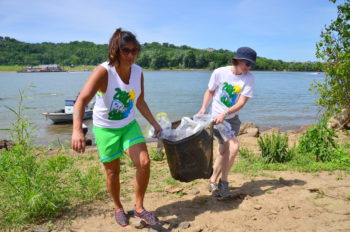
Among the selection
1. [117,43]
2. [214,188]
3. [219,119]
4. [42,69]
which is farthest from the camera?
[42,69]

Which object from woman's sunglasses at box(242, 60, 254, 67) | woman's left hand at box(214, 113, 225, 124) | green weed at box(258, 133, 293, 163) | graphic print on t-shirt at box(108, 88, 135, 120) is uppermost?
woman's sunglasses at box(242, 60, 254, 67)

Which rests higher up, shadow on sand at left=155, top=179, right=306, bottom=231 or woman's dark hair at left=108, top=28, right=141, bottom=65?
woman's dark hair at left=108, top=28, right=141, bottom=65

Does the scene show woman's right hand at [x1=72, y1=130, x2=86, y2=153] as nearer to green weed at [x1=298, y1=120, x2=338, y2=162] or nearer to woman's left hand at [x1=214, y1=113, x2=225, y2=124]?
woman's left hand at [x1=214, y1=113, x2=225, y2=124]

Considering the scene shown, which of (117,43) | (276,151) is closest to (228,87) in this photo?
(117,43)

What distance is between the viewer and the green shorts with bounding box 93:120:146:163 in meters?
3.08

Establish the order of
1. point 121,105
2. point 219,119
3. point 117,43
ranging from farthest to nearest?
1. point 219,119
2. point 121,105
3. point 117,43

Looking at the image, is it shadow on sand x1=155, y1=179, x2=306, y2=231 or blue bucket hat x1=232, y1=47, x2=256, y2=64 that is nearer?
shadow on sand x1=155, y1=179, x2=306, y2=231

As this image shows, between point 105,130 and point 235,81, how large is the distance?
174 centimetres

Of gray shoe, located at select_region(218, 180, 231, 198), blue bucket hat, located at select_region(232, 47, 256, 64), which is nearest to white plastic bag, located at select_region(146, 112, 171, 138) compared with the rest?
gray shoe, located at select_region(218, 180, 231, 198)

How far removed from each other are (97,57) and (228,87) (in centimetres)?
12363

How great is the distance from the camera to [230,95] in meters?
3.86

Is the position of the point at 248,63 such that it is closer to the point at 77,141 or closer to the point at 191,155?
the point at 191,155

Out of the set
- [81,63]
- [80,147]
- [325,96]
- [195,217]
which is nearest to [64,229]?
[80,147]

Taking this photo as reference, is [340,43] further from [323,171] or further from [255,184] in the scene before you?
[255,184]
